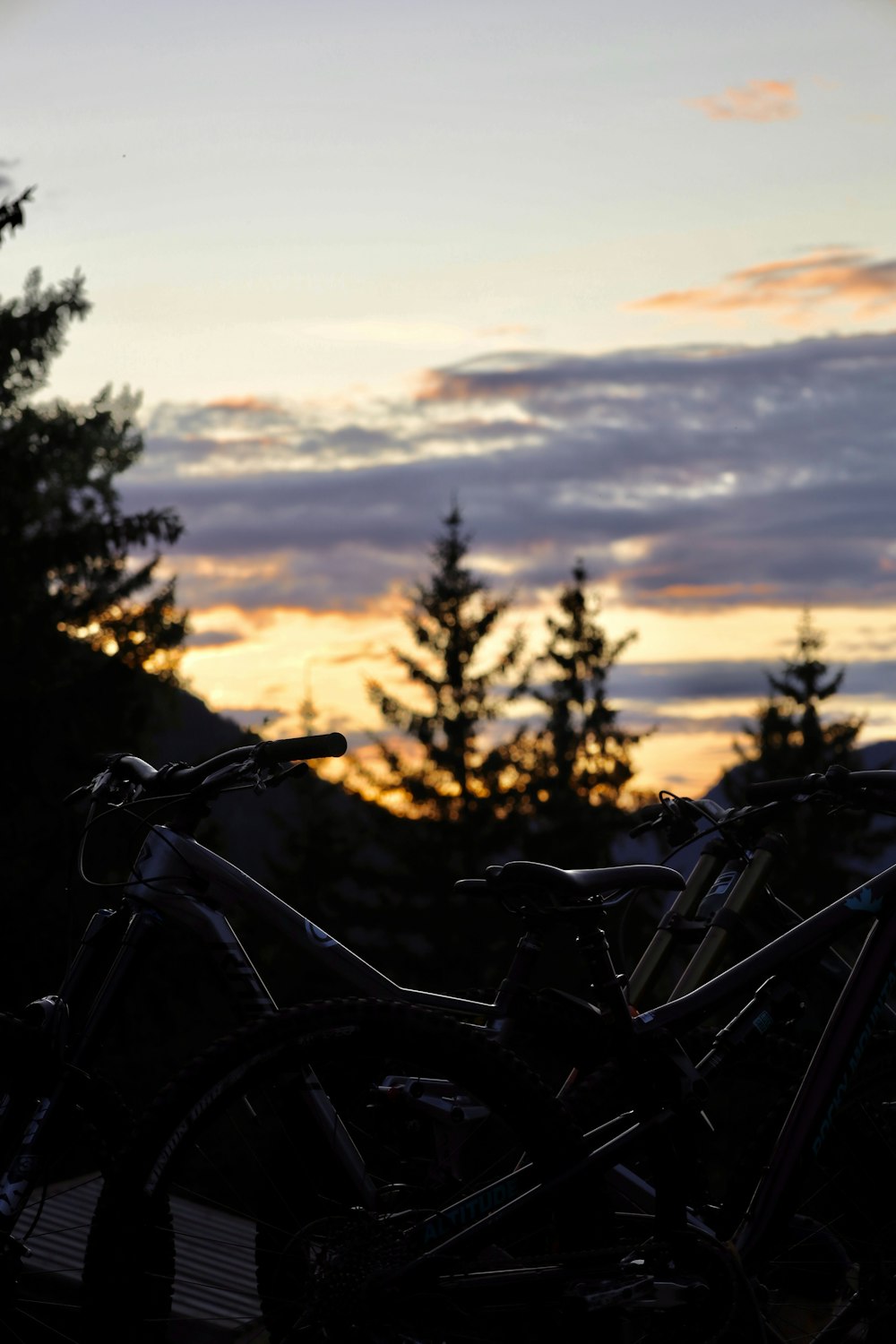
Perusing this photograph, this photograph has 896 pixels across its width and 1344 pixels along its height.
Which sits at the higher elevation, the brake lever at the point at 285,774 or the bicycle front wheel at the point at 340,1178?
the brake lever at the point at 285,774

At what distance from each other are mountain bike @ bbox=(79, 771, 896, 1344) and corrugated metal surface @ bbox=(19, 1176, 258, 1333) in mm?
17

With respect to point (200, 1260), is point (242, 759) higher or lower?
higher

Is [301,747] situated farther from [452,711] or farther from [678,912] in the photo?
[452,711]

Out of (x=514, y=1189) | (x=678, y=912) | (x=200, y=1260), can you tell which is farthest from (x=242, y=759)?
(x=678, y=912)

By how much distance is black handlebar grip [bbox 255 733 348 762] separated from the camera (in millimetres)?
3070

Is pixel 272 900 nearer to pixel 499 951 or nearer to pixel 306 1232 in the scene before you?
pixel 306 1232

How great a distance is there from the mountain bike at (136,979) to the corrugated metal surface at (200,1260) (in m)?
0.12

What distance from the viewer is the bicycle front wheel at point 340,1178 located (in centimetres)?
263

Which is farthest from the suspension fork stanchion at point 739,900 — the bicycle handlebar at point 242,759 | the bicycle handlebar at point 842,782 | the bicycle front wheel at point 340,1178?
the bicycle handlebar at point 242,759

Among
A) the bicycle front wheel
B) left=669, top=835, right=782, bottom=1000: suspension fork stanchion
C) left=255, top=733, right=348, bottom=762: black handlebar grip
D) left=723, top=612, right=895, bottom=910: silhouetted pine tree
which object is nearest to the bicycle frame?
the bicycle front wheel

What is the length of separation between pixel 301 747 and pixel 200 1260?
4.59 ft

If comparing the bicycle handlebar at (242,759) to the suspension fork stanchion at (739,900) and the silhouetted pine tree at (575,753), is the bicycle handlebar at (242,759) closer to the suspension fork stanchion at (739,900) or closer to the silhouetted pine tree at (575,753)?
the suspension fork stanchion at (739,900)

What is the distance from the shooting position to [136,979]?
3002mm

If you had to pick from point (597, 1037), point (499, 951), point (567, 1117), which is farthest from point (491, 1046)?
point (499, 951)
